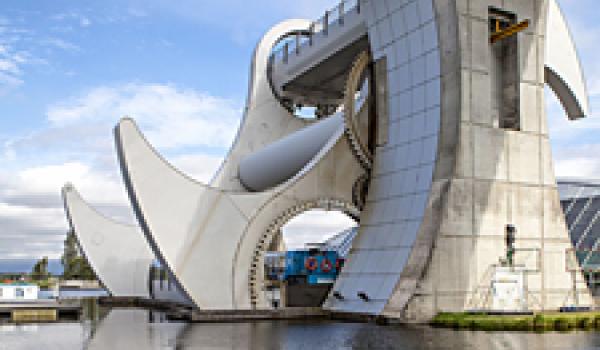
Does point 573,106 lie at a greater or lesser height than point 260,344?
greater

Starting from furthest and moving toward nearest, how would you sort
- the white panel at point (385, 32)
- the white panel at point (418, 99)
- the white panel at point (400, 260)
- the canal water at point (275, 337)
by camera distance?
the white panel at point (385, 32) < the white panel at point (418, 99) < the white panel at point (400, 260) < the canal water at point (275, 337)

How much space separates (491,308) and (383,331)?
3.98 metres

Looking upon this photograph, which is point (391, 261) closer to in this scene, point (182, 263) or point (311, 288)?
point (311, 288)

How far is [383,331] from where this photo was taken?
685 inches

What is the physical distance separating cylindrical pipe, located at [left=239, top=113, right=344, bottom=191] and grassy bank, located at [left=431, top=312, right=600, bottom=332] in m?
8.80

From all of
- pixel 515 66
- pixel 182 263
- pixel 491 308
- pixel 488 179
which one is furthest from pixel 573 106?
pixel 182 263

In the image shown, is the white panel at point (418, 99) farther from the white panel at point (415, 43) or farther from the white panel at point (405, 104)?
the white panel at point (415, 43)

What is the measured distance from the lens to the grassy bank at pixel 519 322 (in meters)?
17.8

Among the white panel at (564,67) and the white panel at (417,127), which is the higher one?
the white panel at (564,67)

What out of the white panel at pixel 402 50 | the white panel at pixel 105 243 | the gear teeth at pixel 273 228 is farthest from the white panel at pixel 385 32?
the white panel at pixel 105 243

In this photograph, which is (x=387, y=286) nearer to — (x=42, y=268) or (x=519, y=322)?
(x=519, y=322)

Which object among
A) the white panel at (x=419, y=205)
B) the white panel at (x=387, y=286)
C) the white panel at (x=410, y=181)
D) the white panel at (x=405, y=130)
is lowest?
the white panel at (x=387, y=286)

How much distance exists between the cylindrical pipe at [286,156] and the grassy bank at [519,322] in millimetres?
8795

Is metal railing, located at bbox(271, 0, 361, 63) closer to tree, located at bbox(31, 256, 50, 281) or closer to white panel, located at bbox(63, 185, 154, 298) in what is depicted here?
white panel, located at bbox(63, 185, 154, 298)
